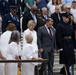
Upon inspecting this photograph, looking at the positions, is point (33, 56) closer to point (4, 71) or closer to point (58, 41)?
point (4, 71)

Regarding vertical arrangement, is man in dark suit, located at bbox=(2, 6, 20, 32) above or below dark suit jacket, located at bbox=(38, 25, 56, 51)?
above

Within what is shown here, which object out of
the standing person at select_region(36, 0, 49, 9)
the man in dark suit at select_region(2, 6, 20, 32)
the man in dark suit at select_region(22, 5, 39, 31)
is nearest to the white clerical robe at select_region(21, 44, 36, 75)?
the man in dark suit at select_region(22, 5, 39, 31)

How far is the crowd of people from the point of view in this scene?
11.5 m

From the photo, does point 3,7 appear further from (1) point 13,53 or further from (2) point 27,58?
(1) point 13,53

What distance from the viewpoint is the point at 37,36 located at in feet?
44.6

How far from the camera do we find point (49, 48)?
13648mm

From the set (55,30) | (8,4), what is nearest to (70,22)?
(55,30)

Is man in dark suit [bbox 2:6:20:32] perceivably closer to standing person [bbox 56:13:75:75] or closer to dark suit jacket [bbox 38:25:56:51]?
dark suit jacket [bbox 38:25:56:51]

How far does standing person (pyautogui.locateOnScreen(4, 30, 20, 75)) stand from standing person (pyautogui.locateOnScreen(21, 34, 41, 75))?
297 mm

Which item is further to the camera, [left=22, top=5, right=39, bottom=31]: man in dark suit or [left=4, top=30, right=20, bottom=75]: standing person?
[left=22, top=5, right=39, bottom=31]: man in dark suit

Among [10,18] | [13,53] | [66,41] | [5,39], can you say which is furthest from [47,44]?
[13,53]

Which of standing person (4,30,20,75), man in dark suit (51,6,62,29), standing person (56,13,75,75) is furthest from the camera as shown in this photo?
man in dark suit (51,6,62,29)

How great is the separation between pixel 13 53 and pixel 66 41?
9.28 feet

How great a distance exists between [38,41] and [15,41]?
7.57ft
